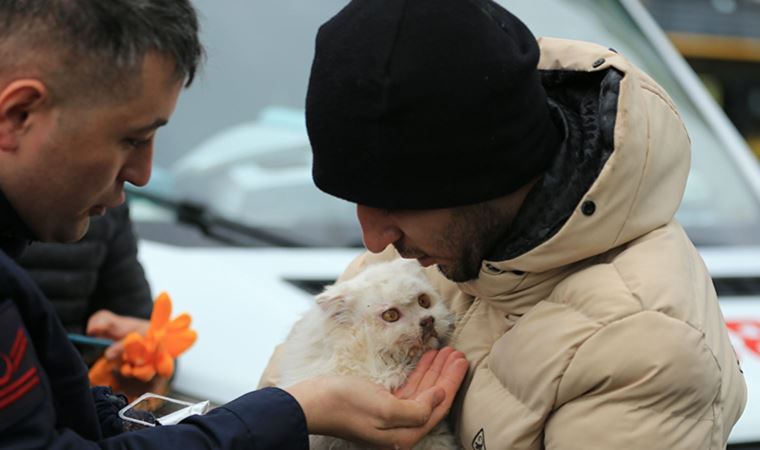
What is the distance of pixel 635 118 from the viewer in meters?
1.82

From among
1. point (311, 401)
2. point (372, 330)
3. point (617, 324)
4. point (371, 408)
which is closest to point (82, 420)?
point (311, 401)

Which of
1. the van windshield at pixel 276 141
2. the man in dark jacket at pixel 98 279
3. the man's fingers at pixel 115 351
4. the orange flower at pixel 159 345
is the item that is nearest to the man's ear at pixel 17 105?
the orange flower at pixel 159 345

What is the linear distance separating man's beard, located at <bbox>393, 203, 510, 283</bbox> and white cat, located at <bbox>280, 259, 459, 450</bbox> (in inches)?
10.4

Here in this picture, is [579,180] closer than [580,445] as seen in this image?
No

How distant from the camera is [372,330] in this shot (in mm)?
2264

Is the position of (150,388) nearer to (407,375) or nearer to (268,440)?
(407,375)

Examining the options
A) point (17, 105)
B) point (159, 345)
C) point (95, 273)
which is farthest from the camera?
point (95, 273)

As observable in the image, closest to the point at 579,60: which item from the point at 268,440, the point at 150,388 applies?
the point at 268,440

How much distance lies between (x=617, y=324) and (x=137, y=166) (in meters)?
0.85

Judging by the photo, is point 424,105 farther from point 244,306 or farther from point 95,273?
point 95,273

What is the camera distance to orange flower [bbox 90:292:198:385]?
2930 millimetres

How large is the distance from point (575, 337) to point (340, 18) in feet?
2.25

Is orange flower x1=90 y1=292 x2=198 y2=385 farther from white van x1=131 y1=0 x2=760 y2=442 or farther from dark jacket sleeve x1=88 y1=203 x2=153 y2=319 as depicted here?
dark jacket sleeve x1=88 y1=203 x2=153 y2=319

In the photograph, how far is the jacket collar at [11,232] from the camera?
1.71 metres
